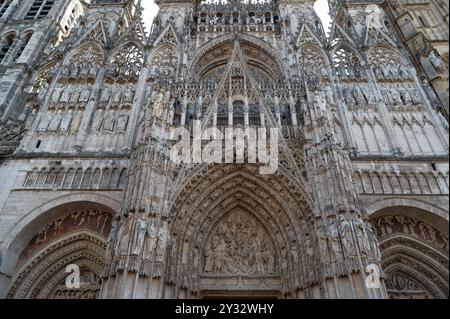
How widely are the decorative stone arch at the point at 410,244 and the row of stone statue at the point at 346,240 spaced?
2737 mm

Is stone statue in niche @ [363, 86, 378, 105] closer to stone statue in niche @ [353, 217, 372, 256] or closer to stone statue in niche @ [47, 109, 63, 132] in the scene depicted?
stone statue in niche @ [353, 217, 372, 256]

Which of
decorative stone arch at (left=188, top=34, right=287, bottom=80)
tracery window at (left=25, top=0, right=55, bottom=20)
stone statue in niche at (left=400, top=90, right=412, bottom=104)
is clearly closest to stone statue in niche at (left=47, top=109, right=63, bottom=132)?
decorative stone arch at (left=188, top=34, right=287, bottom=80)

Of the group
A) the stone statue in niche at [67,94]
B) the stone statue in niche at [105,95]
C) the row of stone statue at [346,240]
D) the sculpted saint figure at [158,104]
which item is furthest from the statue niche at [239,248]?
the stone statue in niche at [67,94]

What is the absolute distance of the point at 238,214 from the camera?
1420 cm

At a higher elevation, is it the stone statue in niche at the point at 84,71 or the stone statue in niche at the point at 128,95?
the stone statue in niche at the point at 84,71

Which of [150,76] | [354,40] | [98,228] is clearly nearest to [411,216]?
[354,40]

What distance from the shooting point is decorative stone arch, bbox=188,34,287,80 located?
20047mm

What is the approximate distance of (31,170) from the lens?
14242mm

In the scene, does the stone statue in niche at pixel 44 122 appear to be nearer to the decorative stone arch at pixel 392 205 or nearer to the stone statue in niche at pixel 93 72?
the stone statue in niche at pixel 93 72

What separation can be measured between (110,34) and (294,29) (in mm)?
12300

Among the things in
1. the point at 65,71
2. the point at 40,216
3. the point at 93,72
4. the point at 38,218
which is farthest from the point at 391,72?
the point at 38,218

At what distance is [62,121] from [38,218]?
5426 millimetres

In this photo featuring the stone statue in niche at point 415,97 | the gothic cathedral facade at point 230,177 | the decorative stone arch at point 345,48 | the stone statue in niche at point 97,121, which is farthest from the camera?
the decorative stone arch at point 345,48

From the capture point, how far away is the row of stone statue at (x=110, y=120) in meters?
16.0
